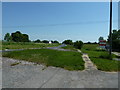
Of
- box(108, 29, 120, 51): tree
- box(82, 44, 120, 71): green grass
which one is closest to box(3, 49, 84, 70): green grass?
box(82, 44, 120, 71): green grass

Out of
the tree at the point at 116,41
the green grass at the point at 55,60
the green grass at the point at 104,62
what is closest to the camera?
the green grass at the point at 104,62

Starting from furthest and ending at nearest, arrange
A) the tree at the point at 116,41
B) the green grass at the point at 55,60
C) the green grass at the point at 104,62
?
the tree at the point at 116,41 → the green grass at the point at 55,60 → the green grass at the point at 104,62

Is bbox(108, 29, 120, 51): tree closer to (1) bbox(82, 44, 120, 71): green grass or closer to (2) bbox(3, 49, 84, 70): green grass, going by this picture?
(1) bbox(82, 44, 120, 71): green grass

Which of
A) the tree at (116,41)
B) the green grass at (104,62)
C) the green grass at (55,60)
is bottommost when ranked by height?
the green grass at (104,62)

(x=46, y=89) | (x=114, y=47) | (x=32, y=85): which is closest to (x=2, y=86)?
(x=32, y=85)

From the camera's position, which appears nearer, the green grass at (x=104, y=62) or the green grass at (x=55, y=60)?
the green grass at (x=104, y=62)

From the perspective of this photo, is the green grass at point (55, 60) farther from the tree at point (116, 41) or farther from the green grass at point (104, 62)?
the tree at point (116, 41)

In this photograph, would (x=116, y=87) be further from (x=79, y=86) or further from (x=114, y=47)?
(x=114, y=47)

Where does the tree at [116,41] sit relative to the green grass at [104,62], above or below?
above

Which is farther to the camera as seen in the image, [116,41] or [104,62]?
[116,41]

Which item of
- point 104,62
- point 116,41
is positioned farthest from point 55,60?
point 116,41

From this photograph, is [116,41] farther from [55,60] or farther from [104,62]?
[55,60]

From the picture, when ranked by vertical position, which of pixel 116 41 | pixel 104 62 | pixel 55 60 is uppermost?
pixel 116 41

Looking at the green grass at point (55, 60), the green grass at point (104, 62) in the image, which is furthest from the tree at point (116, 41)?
the green grass at point (55, 60)
